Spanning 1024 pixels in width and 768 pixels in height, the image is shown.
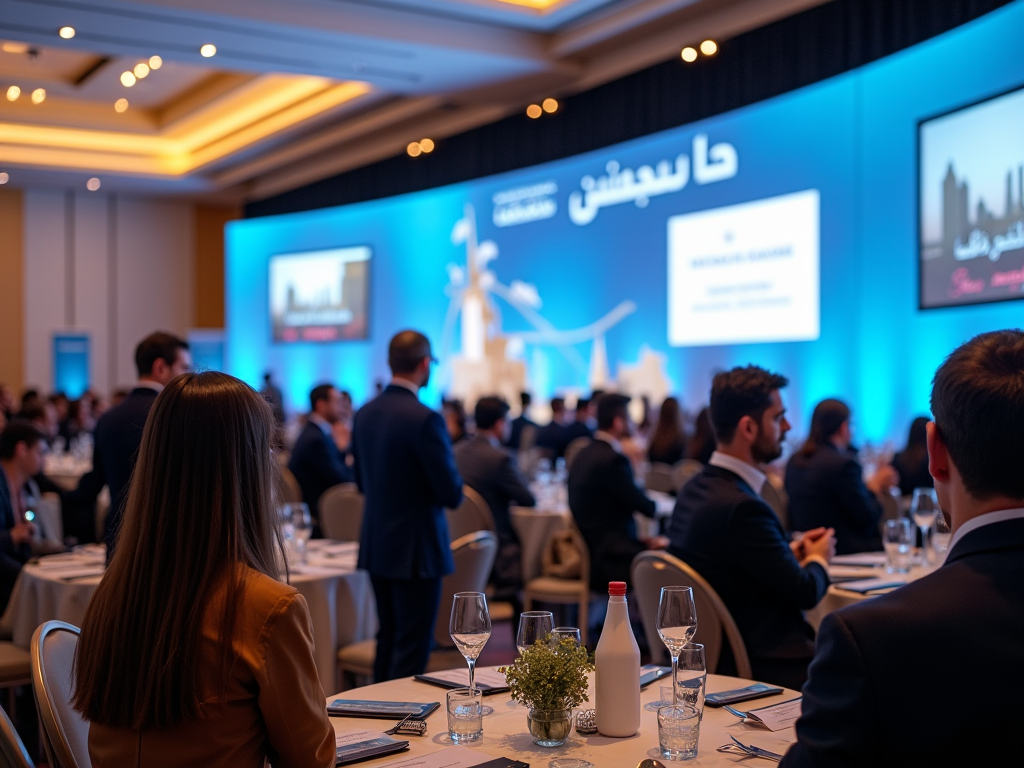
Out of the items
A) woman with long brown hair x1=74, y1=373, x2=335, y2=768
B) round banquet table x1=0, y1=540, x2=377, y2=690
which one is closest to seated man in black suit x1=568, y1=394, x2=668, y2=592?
round banquet table x1=0, y1=540, x2=377, y2=690

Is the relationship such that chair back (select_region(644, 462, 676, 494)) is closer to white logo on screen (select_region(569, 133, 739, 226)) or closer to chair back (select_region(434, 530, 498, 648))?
chair back (select_region(434, 530, 498, 648))

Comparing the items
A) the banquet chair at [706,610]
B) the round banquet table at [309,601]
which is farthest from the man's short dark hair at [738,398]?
the round banquet table at [309,601]

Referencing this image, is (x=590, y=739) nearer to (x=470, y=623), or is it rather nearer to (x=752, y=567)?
(x=470, y=623)

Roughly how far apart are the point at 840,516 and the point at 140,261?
1584 cm

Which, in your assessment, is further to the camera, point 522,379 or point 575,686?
point 522,379

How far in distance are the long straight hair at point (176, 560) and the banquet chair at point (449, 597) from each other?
2.53 metres

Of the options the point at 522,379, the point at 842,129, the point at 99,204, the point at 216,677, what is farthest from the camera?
the point at 99,204

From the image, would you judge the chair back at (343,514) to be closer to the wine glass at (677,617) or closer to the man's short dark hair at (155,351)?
the man's short dark hair at (155,351)

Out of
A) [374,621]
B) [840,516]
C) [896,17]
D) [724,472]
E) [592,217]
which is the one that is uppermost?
[896,17]

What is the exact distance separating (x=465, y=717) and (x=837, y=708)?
0.91 meters

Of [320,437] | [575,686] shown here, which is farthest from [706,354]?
[575,686]

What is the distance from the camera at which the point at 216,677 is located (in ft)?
4.98

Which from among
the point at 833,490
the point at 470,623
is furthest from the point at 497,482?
the point at 470,623

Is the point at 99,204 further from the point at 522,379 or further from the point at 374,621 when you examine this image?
the point at 374,621
